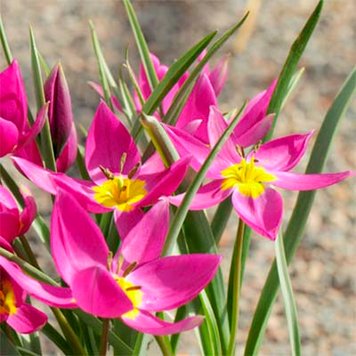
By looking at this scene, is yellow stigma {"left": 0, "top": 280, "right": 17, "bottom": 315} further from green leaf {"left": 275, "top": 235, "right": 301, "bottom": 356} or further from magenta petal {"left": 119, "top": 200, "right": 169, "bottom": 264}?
green leaf {"left": 275, "top": 235, "right": 301, "bottom": 356}

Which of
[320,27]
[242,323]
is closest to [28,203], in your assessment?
[242,323]

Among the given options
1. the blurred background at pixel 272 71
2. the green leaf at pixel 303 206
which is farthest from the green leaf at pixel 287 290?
the blurred background at pixel 272 71

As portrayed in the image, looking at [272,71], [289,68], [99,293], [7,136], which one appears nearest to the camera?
[99,293]

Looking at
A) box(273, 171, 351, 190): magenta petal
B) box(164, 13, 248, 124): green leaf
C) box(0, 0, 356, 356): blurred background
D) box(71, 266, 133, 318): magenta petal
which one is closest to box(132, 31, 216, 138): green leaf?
box(164, 13, 248, 124): green leaf

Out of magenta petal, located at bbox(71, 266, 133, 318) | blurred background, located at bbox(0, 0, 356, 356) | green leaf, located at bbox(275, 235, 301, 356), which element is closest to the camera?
magenta petal, located at bbox(71, 266, 133, 318)

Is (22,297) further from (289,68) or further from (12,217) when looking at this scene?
(289,68)

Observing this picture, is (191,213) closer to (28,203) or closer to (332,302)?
(28,203)

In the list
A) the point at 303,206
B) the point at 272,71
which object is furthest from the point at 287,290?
the point at 272,71
